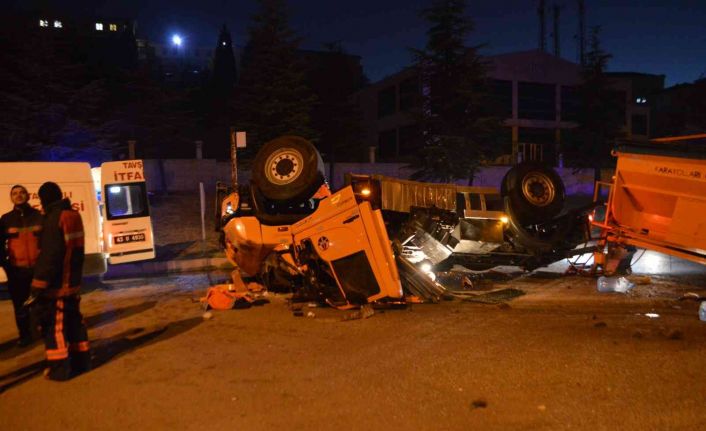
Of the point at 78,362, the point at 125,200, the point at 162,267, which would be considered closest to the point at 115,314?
the point at 78,362

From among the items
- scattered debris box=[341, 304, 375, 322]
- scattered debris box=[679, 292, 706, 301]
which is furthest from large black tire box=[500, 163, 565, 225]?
scattered debris box=[341, 304, 375, 322]

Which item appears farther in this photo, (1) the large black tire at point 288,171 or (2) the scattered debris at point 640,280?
(2) the scattered debris at point 640,280

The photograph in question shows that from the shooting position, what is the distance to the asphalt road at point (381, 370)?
421 cm

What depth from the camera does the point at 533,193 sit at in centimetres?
1011

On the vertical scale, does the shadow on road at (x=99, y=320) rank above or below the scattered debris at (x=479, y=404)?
below

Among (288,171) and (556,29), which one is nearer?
(288,171)

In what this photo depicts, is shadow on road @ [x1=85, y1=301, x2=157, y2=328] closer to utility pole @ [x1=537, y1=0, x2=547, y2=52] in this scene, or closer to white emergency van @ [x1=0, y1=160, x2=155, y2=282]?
white emergency van @ [x1=0, y1=160, x2=155, y2=282]

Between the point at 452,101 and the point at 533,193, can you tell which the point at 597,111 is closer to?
the point at 452,101

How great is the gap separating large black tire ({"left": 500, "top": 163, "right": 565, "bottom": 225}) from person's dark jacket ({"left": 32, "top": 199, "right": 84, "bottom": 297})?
718cm

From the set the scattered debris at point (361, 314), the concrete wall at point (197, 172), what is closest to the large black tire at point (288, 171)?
the scattered debris at point (361, 314)

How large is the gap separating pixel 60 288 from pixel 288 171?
4186 mm

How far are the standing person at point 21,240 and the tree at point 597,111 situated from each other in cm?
2714

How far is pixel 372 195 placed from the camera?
7582 mm

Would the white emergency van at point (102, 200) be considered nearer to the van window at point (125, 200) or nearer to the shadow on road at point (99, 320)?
the van window at point (125, 200)
